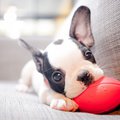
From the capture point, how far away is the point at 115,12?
854 mm

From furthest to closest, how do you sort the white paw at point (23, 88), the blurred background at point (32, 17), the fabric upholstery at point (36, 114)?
the blurred background at point (32, 17) < the white paw at point (23, 88) < the fabric upholstery at point (36, 114)

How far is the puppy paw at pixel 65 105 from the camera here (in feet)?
2.52

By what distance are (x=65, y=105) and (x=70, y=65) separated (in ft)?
0.32

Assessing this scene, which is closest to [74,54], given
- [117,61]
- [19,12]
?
[117,61]

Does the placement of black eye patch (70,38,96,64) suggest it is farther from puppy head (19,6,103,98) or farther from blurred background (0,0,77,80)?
blurred background (0,0,77,80)

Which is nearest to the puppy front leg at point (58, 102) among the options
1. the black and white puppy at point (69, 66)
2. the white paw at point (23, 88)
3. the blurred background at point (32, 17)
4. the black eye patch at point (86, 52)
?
the black and white puppy at point (69, 66)

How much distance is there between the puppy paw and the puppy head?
2 cm

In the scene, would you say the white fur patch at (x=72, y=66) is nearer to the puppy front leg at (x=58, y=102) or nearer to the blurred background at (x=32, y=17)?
the puppy front leg at (x=58, y=102)

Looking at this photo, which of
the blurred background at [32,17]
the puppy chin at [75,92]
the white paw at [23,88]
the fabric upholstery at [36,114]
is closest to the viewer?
the fabric upholstery at [36,114]

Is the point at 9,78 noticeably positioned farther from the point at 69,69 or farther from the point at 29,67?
the point at 69,69

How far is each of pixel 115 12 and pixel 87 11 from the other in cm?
8

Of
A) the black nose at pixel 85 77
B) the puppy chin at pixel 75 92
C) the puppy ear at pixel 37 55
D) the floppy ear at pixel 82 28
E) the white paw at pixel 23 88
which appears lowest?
the white paw at pixel 23 88

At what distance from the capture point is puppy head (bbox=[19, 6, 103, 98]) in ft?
2.50

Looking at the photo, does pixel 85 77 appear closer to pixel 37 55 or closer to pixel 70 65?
pixel 70 65
